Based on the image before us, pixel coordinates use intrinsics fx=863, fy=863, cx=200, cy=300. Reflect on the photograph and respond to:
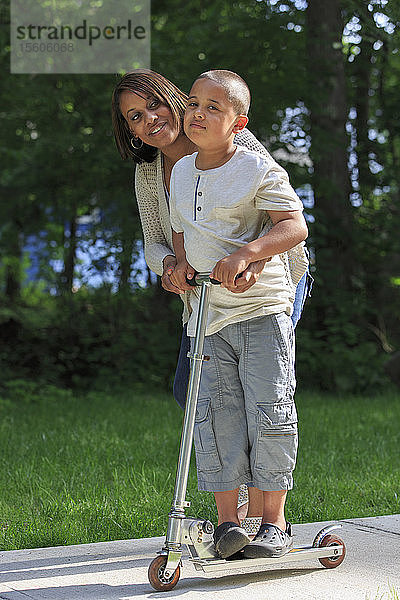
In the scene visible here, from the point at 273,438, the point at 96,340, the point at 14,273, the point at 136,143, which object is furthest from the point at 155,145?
the point at 14,273

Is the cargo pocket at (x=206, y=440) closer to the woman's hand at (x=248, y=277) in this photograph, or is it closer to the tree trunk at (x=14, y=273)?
the woman's hand at (x=248, y=277)

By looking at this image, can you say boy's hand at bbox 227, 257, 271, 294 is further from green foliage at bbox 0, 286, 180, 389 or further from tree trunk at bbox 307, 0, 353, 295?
green foliage at bbox 0, 286, 180, 389

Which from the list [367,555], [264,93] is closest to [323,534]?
[367,555]

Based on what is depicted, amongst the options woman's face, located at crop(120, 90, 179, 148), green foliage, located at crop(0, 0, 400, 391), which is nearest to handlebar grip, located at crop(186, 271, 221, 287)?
woman's face, located at crop(120, 90, 179, 148)

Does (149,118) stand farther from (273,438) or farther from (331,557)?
(331,557)

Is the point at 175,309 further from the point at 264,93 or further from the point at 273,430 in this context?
the point at 273,430

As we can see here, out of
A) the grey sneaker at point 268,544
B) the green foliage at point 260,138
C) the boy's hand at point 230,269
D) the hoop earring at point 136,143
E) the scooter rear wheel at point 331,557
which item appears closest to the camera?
the boy's hand at point 230,269

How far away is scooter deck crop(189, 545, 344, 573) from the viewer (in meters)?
2.57

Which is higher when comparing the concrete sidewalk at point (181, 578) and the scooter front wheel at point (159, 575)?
the scooter front wheel at point (159, 575)

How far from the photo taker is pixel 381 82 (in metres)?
10.8

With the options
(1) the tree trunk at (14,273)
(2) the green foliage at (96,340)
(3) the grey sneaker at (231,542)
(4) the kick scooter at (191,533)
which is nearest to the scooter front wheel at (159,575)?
(4) the kick scooter at (191,533)

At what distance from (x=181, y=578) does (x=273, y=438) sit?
55cm

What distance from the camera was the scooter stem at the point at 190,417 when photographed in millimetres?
2621

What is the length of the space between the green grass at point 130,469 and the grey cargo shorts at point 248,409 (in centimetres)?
87
